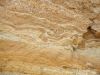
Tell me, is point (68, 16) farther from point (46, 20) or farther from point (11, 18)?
point (11, 18)

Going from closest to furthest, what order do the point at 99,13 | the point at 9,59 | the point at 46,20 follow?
the point at 9,59, the point at 46,20, the point at 99,13

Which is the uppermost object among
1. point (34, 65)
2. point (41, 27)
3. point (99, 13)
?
point (99, 13)

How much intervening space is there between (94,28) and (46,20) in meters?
0.91

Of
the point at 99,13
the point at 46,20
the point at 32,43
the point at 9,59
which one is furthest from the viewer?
the point at 99,13

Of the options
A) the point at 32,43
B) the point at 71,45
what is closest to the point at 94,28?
the point at 71,45

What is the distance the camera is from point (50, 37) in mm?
3652

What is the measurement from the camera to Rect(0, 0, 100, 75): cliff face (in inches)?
131

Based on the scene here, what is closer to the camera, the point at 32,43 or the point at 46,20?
the point at 32,43

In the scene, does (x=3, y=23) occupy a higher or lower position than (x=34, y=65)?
higher

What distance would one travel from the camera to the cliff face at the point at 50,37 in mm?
3330

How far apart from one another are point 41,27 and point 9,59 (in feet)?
2.63

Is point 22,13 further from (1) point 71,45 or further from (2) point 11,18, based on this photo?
(1) point 71,45

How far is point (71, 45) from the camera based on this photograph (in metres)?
3.70

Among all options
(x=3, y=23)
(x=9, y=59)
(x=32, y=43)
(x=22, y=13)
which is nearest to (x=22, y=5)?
(x=22, y=13)
